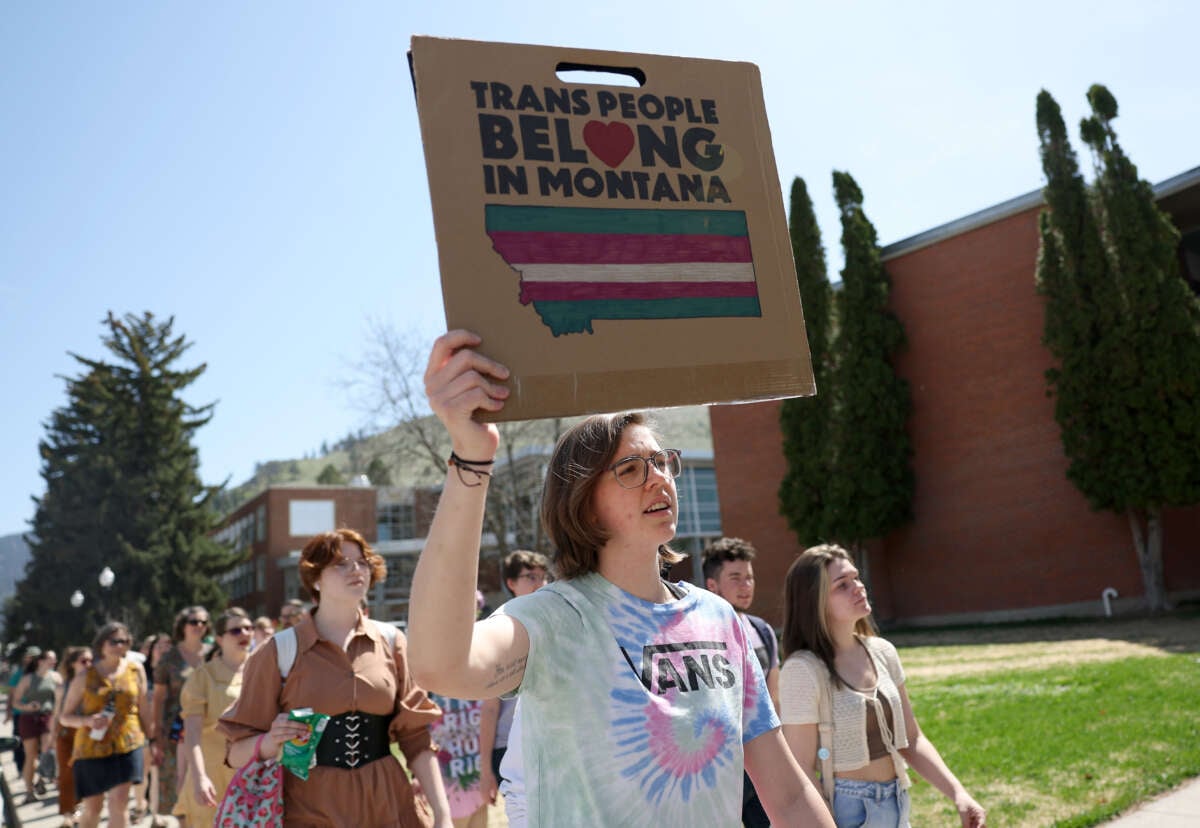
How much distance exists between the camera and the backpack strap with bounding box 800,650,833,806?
12.7 ft

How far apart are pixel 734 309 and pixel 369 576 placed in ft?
9.91

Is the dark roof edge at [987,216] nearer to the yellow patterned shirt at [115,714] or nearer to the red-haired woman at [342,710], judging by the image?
the yellow patterned shirt at [115,714]

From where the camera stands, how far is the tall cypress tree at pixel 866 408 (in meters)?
27.2

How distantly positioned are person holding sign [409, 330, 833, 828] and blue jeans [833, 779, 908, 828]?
172 centimetres

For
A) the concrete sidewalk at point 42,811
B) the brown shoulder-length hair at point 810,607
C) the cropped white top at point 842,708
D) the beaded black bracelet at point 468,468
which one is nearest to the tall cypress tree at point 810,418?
the concrete sidewalk at point 42,811

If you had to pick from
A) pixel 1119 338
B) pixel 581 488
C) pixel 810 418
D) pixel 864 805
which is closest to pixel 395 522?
pixel 810 418

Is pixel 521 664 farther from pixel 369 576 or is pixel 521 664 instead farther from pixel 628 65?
pixel 369 576

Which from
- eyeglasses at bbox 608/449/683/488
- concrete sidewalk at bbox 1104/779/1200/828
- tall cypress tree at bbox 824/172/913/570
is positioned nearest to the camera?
eyeglasses at bbox 608/449/683/488

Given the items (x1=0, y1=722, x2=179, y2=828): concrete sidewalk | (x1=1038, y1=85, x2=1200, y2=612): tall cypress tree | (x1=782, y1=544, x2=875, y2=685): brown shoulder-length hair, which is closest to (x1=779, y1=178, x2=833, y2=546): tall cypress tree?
(x1=1038, y1=85, x2=1200, y2=612): tall cypress tree

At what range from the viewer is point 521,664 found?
197 cm

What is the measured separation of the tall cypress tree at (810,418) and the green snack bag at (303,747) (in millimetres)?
25456

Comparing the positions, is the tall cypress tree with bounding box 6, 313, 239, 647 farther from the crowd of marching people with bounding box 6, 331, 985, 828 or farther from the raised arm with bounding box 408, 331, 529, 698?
the raised arm with bounding box 408, 331, 529, 698

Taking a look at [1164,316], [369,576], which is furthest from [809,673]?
[1164,316]

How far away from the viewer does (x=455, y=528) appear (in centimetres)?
171
